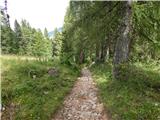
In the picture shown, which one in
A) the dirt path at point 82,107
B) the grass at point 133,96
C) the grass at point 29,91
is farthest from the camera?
the dirt path at point 82,107

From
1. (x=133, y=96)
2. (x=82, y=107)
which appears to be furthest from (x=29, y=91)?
(x=133, y=96)

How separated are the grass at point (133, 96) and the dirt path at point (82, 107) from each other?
427 mm

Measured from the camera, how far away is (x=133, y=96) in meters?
11.4

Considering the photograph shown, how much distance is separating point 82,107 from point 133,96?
2.34 metres

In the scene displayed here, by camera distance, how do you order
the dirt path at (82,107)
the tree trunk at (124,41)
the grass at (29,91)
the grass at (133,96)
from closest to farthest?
the grass at (133,96)
the grass at (29,91)
the dirt path at (82,107)
the tree trunk at (124,41)

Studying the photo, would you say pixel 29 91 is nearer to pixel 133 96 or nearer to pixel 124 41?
pixel 133 96

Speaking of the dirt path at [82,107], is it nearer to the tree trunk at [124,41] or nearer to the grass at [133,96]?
the grass at [133,96]

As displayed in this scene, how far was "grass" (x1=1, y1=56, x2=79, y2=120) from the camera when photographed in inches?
406

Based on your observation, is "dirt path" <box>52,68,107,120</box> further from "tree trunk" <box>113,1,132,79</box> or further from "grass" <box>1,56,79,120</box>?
"tree trunk" <box>113,1,132,79</box>

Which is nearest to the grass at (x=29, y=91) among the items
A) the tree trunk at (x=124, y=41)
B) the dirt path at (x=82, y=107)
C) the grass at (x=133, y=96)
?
the dirt path at (x=82, y=107)

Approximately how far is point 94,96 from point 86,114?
109 inches

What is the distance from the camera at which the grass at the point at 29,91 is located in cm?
1032

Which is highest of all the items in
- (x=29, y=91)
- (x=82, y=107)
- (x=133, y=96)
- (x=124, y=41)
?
(x=124, y=41)

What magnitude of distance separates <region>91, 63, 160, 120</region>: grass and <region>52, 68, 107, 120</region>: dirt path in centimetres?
43
